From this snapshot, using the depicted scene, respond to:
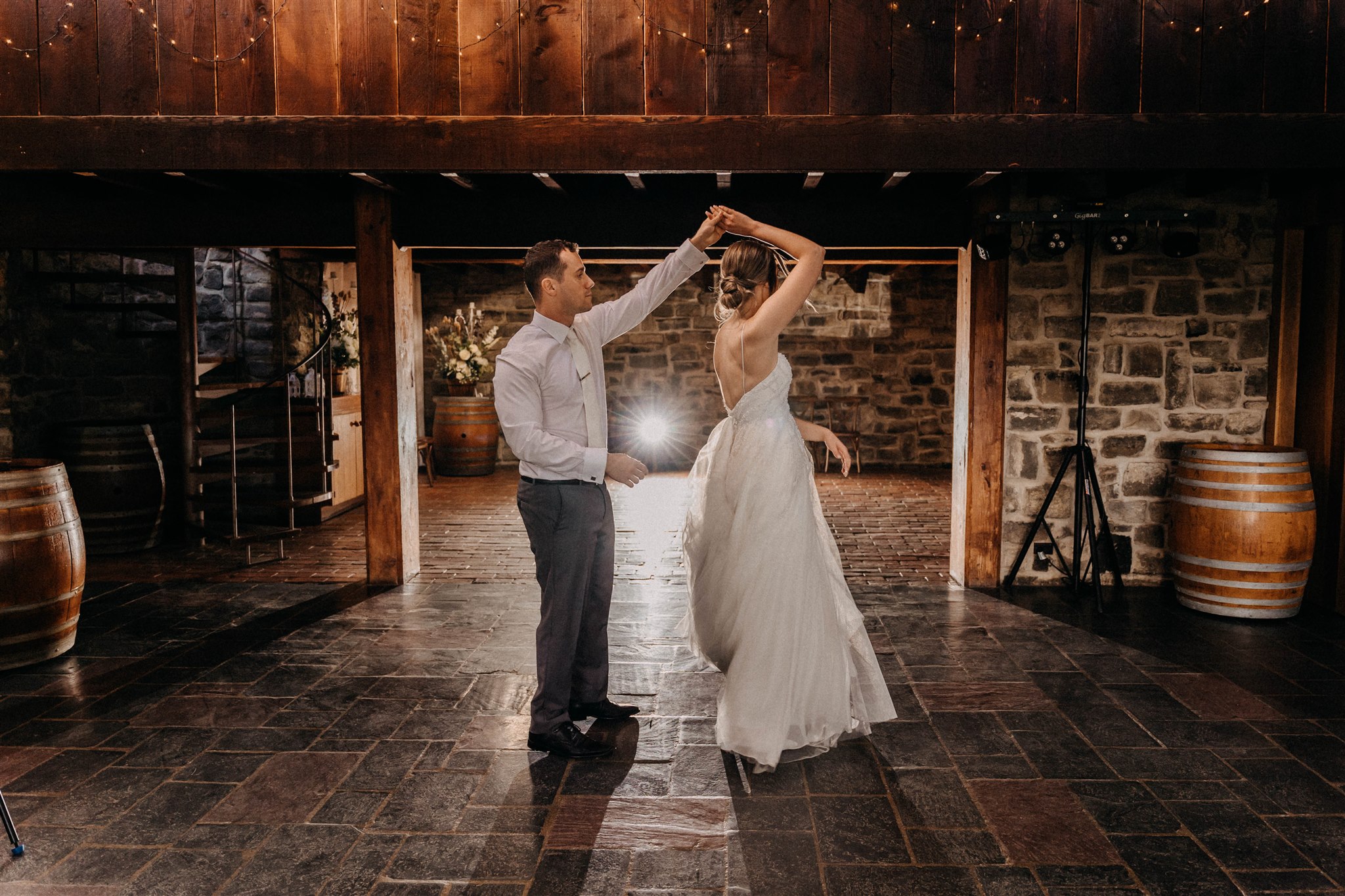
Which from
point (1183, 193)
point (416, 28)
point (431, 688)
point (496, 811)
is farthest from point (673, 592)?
point (1183, 193)

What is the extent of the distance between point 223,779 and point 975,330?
4364 millimetres

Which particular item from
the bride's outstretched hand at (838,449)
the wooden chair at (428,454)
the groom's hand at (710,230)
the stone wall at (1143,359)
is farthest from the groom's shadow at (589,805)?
the wooden chair at (428,454)

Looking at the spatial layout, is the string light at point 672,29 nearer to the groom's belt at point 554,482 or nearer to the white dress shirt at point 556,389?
the white dress shirt at point 556,389

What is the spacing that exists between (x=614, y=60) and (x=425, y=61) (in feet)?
3.12

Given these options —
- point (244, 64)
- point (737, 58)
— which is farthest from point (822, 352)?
point (244, 64)

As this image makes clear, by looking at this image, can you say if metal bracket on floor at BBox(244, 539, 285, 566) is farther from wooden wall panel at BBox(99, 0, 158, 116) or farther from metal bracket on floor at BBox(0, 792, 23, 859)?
metal bracket on floor at BBox(0, 792, 23, 859)

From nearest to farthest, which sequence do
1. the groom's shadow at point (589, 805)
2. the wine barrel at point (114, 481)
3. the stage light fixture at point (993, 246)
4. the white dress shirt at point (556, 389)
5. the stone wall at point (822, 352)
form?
the groom's shadow at point (589, 805)
the white dress shirt at point (556, 389)
the stage light fixture at point (993, 246)
the wine barrel at point (114, 481)
the stone wall at point (822, 352)

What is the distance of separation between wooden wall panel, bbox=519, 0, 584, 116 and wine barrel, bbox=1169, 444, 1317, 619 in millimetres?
3744

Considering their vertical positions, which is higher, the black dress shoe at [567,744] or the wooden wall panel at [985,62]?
the wooden wall panel at [985,62]

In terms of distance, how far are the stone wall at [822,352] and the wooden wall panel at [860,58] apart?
22.2 feet

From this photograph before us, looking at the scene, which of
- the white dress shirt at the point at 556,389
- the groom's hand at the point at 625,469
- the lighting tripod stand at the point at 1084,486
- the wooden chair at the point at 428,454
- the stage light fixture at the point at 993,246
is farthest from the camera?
the wooden chair at the point at 428,454

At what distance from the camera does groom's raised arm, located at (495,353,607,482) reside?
288cm

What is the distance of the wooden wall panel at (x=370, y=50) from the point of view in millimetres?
4484

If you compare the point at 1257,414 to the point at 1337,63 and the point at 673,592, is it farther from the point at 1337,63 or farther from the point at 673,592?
the point at 673,592
